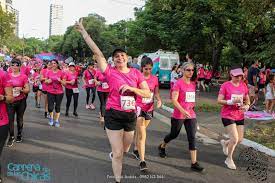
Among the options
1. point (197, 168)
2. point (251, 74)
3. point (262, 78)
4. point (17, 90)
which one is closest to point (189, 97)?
point (197, 168)

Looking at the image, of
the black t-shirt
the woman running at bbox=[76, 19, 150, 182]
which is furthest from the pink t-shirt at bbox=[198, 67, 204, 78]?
the woman running at bbox=[76, 19, 150, 182]

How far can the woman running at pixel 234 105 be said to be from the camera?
7.20 meters

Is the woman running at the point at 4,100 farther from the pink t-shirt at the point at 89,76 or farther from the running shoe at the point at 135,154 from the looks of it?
the pink t-shirt at the point at 89,76

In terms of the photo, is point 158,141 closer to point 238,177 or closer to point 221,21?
point 238,177

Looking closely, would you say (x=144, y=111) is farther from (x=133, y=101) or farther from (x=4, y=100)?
(x=4, y=100)

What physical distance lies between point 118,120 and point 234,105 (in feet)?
8.61

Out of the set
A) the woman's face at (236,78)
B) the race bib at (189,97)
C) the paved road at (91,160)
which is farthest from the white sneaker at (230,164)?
the woman's face at (236,78)

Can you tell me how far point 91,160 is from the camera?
752 cm

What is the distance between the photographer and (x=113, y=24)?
303 ft

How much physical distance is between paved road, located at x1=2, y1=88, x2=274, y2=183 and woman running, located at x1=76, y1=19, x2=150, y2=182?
94 centimetres

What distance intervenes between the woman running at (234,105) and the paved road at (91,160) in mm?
577

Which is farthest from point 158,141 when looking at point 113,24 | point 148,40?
point 113,24

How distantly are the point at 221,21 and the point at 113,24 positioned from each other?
67390mm

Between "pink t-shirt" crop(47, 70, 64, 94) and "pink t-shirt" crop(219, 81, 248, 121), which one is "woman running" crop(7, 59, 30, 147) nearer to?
"pink t-shirt" crop(47, 70, 64, 94)
